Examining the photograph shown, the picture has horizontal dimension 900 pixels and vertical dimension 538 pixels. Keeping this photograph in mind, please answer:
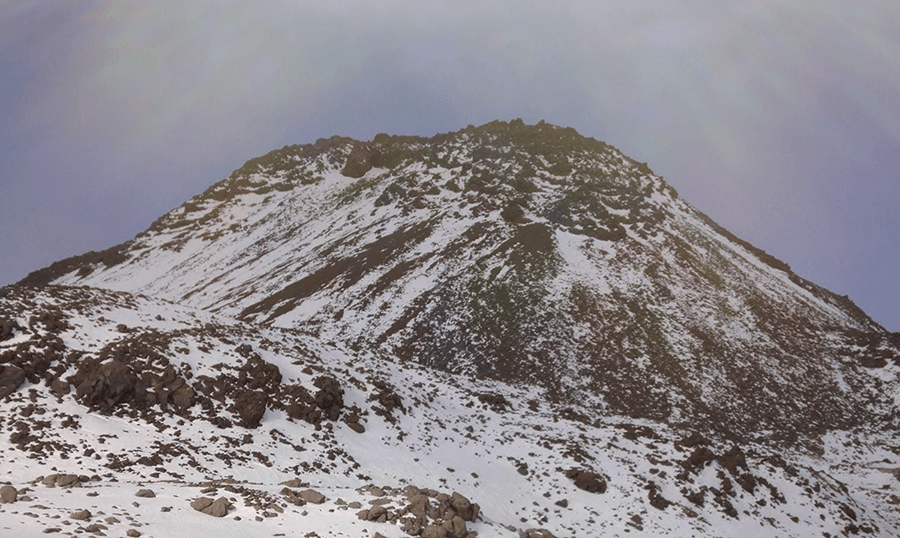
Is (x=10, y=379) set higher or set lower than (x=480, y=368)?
lower

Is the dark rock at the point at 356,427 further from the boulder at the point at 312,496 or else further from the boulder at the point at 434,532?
the boulder at the point at 434,532

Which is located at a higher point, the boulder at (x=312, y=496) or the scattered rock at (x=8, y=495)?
the boulder at (x=312, y=496)

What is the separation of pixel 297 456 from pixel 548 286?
4425 centimetres

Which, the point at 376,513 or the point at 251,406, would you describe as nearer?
the point at 376,513

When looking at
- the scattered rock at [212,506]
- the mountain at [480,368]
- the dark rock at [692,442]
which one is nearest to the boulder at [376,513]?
the mountain at [480,368]

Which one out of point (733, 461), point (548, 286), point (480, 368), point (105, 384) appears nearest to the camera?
point (105, 384)

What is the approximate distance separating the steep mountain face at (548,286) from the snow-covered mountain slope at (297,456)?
477 inches

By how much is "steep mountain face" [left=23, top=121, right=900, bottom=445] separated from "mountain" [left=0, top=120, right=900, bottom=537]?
0.35m

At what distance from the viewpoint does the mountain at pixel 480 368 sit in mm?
21844

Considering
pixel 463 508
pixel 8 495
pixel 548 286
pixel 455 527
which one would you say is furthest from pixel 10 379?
pixel 548 286

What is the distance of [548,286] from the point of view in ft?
210

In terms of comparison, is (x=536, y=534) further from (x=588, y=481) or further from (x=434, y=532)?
(x=588, y=481)

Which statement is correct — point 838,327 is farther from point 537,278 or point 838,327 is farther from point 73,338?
point 73,338

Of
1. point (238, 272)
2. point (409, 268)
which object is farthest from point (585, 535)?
point (238, 272)
